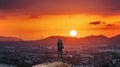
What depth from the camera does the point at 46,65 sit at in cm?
5581

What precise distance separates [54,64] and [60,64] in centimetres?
77

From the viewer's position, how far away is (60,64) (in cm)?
5609

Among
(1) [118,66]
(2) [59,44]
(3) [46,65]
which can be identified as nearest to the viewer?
(3) [46,65]

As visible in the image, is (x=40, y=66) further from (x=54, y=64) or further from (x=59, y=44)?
(x=59, y=44)

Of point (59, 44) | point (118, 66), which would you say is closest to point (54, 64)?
point (59, 44)

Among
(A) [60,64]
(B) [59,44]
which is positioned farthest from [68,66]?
(B) [59,44]

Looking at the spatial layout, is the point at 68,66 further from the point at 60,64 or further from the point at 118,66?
the point at 118,66

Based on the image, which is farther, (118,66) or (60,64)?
(118,66)

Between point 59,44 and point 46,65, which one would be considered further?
point 59,44

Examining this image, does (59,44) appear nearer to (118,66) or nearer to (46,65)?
(46,65)

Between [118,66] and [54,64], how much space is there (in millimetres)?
44448

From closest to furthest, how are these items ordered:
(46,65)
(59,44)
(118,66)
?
1. (46,65)
2. (59,44)
3. (118,66)

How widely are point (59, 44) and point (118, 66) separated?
32.7 meters

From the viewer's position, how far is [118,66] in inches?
3863
